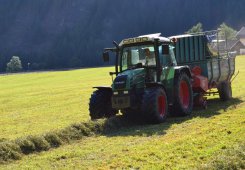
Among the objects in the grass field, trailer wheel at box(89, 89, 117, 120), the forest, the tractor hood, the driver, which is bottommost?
the grass field

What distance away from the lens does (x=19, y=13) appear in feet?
630

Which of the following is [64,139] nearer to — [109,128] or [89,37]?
[109,128]

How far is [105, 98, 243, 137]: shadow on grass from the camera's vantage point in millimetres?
12641

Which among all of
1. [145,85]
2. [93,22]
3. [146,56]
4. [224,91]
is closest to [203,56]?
[224,91]

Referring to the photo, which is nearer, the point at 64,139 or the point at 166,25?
the point at 64,139

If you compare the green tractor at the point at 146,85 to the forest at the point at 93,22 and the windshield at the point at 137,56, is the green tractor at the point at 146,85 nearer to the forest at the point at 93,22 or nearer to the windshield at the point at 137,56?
the windshield at the point at 137,56

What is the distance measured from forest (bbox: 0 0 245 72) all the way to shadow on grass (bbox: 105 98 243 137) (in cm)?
15434

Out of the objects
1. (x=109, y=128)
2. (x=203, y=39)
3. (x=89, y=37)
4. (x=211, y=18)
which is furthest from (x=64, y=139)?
(x=211, y=18)

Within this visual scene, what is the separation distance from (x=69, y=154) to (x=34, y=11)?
18541 centimetres

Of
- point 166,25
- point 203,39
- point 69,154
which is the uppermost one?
point 166,25

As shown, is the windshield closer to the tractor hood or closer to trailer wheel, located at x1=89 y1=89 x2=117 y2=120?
the tractor hood

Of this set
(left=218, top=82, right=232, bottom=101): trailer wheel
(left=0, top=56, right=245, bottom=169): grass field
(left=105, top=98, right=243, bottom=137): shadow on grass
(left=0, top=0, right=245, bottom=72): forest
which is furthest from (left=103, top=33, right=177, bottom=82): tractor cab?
(left=0, top=0, right=245, bottom=72): forest

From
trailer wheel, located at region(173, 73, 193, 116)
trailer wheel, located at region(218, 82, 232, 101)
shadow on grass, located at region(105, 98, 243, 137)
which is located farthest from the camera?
trailer wheel, located at region(218, 82, 232, 101)

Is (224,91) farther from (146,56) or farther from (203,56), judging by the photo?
(146,56)
